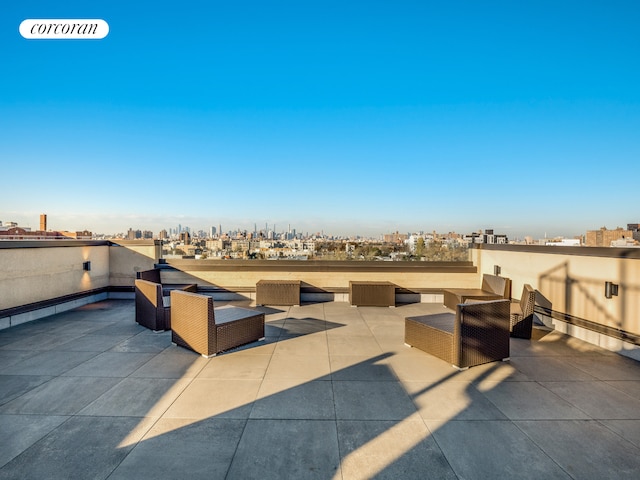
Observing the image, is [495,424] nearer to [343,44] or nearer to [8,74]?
[343,44]

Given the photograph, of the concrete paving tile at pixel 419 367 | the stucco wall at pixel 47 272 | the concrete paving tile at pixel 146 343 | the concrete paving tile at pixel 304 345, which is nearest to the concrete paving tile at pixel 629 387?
the concrete paving tile at pixel 419 367

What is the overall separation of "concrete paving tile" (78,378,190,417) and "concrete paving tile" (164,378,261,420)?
11 cm

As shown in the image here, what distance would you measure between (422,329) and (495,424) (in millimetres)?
1751

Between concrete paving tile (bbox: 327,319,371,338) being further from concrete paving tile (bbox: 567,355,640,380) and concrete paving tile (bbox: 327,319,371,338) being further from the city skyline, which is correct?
the city skyline

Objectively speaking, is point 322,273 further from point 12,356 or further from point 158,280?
point 12,356

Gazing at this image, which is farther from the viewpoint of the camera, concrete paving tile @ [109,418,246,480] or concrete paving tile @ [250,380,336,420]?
concrete paving tile @ [250,380,336,420]

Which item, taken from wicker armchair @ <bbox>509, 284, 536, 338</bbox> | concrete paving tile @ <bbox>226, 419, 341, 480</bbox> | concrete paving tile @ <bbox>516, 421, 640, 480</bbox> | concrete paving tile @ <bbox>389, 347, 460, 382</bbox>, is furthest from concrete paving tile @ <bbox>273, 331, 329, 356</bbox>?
wicker armchair @ <bbox>509, 284, 536, 338</bbox>

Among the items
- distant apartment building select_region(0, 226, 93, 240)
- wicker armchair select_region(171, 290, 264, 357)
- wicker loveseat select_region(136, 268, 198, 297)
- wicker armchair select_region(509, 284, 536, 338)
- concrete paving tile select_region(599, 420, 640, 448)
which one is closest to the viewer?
concrete paving tile select_region(599, 420, 640, 448)

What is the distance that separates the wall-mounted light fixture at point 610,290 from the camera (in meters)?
4.50

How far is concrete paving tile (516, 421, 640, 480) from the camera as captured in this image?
1956 mm

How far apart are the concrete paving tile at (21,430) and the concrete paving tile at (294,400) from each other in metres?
1.67

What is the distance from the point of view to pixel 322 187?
21.7m

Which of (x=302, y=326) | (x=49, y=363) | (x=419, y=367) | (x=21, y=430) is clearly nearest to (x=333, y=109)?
(x=302, y=326)

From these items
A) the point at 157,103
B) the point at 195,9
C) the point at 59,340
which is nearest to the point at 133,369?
the point at 59,340
